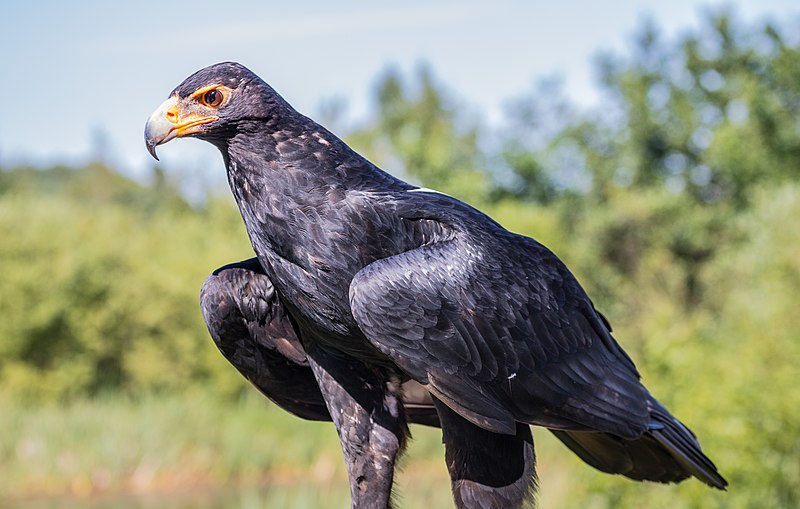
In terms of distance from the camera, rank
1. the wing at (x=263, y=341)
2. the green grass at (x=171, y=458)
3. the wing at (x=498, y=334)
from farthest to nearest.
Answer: the green grass at (x=171, y=458) → the wing at (x=263, y=341) → the wing at (x=498, y=334)

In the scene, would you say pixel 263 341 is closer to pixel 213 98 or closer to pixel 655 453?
pixel 213 98

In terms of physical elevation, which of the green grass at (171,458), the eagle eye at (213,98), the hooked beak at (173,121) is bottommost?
the green grass at (171,458)

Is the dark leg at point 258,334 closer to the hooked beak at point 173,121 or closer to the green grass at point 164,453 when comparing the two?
the hooked beak at point 173,121

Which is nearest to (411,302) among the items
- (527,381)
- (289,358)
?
(527,381)

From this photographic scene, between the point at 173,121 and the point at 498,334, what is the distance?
1.32 metres

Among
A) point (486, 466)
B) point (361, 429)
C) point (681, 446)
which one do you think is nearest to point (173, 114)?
point (361, 429)

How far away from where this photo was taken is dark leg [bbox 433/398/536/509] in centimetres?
332

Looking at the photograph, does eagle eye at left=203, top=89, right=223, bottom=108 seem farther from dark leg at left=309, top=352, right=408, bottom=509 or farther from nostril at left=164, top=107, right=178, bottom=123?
dark leg at left=309, top=352, right=408, bottom=509

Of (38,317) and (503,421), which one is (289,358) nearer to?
(503,421)

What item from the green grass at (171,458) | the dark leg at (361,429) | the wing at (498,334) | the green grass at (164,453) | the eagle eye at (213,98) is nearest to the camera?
the wing at (498,334)

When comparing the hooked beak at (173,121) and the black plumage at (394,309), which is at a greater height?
the hooked beak at (173,121)

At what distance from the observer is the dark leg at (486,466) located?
3316mm

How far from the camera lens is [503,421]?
320 cm

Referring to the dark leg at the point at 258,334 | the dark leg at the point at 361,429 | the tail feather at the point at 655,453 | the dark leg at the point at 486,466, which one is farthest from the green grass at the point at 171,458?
the dark leg at the point at 486,466
